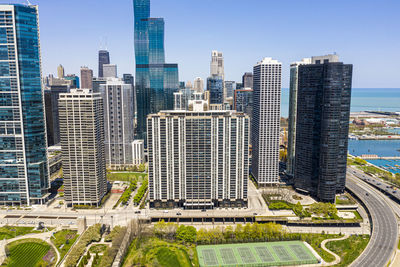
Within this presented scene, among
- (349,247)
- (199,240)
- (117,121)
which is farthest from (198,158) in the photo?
(117,121)

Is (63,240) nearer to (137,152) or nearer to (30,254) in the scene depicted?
(30,254)

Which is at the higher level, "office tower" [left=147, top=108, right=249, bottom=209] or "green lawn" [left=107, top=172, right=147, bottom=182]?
"office tower" [left=147, top=108, right=249, bottom=209]

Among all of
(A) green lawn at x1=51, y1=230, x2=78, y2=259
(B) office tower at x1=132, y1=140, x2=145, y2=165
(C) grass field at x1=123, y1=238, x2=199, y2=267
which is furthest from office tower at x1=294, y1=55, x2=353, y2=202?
(A) green lawn at x1=51, y1=230, x2=78, y2=259

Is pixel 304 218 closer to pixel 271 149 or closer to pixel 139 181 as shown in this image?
pixel 271 149

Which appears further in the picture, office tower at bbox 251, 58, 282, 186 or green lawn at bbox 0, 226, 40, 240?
office tower at bbox 251, 58, 282, 186

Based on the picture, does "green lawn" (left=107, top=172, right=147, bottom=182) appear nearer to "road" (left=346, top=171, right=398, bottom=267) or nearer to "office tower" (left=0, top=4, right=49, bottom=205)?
"office tower" (left=0, top=4, right=49, bottom=205)

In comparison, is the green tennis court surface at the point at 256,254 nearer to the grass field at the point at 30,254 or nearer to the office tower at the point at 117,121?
the grass field at the point at 30,254

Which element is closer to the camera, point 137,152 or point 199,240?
point 199,240
